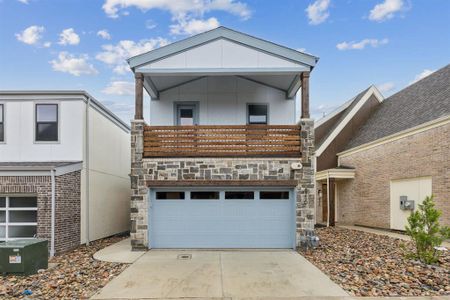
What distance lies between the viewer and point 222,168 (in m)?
10.3

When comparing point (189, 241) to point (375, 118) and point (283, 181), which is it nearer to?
point (283, 181)

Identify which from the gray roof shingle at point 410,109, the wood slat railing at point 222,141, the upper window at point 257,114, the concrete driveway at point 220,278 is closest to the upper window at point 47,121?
the wood slat railing at point 222,141

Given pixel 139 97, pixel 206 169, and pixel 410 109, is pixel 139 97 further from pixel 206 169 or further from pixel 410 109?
pixel 410 109

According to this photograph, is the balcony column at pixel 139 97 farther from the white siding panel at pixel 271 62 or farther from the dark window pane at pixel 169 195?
→ the white siding panel at pixel 271 62

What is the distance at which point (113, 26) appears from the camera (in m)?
18.4

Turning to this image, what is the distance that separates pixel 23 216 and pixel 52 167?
2101 mm

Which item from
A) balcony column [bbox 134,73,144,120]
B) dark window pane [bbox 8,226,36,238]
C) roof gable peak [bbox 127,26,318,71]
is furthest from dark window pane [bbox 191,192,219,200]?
dark window pane [bbox 8,226,36,238]

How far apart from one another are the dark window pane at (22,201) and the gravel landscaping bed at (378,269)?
888 centimetres

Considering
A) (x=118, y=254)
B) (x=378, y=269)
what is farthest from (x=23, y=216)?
(x=378, y=269)

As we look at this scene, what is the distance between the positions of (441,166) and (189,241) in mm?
8918

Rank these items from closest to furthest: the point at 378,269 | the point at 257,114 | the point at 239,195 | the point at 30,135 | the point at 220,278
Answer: the point at 220,278
the point at 378,269
the point at 239,195
the point at 30,135
the point at 257,114

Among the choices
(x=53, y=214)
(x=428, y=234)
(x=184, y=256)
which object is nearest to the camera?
(x=428, y=234)

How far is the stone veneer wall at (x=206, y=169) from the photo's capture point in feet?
33.6

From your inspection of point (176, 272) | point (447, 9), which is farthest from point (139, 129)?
point (447, 9)
